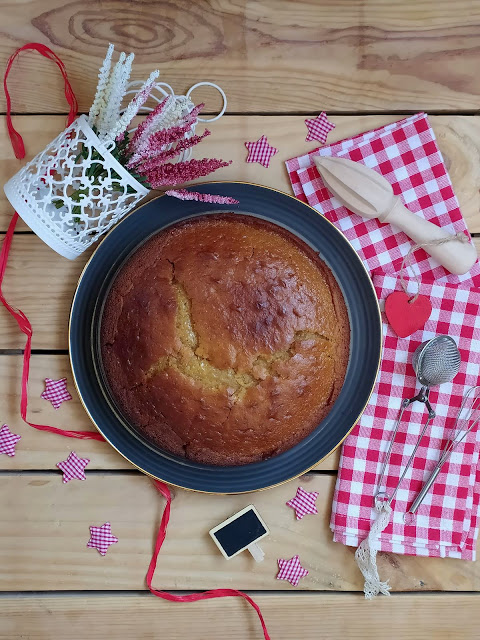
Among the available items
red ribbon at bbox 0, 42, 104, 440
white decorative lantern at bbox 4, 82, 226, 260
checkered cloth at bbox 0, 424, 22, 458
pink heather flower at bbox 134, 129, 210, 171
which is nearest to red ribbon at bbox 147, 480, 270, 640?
Answer: red ribbon at bbox 0, 42, 104, 440

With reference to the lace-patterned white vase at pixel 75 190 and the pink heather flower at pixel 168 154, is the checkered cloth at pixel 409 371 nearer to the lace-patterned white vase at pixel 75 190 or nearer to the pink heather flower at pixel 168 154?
the pink heather flower at pixel 168 154

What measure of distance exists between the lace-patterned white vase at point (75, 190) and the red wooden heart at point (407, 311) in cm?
62

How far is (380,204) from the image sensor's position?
1.31 meters

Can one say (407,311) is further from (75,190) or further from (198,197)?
(75,190)

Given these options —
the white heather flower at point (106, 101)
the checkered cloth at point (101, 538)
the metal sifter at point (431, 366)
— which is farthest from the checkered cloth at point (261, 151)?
the checkered cloth at point (101, 538)

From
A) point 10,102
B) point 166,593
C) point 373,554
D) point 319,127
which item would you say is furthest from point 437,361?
point 10,102

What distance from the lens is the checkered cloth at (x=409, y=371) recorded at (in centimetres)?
137

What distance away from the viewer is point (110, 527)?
142cm

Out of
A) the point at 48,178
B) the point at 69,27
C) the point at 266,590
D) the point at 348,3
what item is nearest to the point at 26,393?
the point at 48,178

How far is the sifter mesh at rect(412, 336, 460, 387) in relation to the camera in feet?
4.31

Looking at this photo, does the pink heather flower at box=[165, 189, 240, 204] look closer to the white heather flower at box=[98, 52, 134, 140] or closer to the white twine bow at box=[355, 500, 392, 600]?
the white heather flower at box=[98, 52, 134, 140]

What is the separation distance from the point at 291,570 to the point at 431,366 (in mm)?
611

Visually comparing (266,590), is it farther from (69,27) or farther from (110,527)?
(69,27)

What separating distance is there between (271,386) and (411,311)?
42 cm
